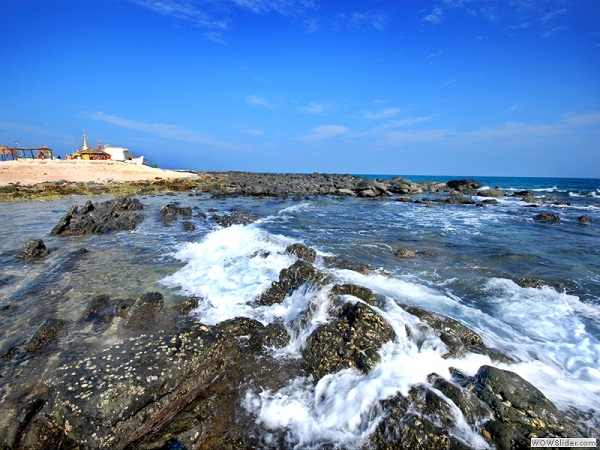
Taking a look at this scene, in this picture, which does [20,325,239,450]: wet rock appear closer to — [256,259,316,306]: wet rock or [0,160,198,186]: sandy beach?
[256,259,316,306]: wet rock

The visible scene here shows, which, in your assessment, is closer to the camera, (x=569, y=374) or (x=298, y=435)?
(x=298, y=435)

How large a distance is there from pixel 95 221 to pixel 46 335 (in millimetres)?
10720

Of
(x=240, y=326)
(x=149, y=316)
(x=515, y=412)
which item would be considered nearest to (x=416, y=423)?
(x=515, y=412)

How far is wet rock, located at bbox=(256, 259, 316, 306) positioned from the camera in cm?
694

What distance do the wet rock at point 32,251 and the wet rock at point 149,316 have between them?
21.7 ft

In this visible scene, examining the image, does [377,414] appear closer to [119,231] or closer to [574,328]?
[574,328]

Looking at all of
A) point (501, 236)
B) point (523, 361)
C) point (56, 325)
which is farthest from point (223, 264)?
point (501, 236)

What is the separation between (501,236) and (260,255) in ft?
37.6

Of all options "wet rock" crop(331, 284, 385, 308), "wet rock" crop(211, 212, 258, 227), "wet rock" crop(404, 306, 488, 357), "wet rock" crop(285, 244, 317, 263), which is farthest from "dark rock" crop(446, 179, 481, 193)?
"wet rock" crop(331, 284, 385, 308)

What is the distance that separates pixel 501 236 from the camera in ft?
45.9

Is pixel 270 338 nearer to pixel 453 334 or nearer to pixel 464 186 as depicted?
pixel 453 334

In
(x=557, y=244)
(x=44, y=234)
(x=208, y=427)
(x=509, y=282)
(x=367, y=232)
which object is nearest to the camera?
(x=208, y=427)

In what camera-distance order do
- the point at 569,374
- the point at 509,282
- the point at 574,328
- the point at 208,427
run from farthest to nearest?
the point at 509,282 < the point at 574,328 < the point at 569,374 < the point at 208,427

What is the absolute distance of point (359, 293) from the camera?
19.7 feet
